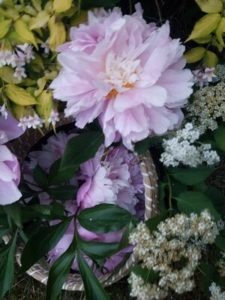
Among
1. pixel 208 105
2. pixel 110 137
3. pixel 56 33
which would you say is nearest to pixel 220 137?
pixel 208 105

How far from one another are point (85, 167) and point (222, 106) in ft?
0.68

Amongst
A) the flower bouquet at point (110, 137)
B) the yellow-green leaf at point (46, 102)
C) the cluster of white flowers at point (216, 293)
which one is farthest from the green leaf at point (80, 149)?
the cluster of white flowers at point (216, 293)

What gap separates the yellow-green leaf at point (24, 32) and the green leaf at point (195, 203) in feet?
0.89

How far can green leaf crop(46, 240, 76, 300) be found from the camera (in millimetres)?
679

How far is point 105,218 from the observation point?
26.7 inches

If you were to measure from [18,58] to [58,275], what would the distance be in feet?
0.88

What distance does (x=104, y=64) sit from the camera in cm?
58

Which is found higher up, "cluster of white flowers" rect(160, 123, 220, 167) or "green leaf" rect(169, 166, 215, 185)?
"cluster of white flowers" rect(160, 123, 220, 167)

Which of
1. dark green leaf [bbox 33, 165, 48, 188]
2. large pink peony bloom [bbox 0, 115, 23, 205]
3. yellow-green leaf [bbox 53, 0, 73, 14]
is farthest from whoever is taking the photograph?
dark green leaf [bbox 33, 165, 48, 188]

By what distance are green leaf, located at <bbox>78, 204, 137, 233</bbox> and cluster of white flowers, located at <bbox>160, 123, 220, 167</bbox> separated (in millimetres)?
79

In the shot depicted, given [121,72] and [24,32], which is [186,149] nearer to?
[121,72]

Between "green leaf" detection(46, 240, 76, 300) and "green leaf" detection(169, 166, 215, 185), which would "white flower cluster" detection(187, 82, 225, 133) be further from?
"green leaf" detection(46, 240, 76, 300)

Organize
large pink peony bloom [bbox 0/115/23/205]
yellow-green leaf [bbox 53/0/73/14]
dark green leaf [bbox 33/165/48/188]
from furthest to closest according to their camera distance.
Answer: dark green leaf [bbox 33/165/48/188]
large pink peony bloom [bbox 0/115/23/205]
yellow-green leaf [bbox 53/0/73/14]

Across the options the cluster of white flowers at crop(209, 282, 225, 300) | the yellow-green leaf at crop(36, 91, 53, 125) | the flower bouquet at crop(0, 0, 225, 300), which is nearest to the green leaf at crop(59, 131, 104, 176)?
the flower bouquet at crop(0, 0, 225, 300)
